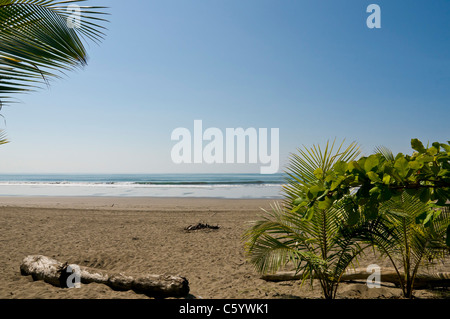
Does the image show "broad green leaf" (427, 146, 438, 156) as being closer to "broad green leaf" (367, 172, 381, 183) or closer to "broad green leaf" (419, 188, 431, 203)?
"broad green leaf" (419, 188, 431, 203)

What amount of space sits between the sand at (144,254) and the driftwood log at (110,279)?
0.12m

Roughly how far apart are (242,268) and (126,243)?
3.64m

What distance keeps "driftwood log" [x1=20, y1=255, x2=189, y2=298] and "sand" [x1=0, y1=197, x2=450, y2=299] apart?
0.39ft

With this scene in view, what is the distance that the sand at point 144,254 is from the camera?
458 cm

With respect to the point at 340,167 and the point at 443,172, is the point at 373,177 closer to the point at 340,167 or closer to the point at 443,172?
the point at 340,167

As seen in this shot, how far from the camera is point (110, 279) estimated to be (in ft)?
15.6

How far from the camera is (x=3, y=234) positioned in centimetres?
875

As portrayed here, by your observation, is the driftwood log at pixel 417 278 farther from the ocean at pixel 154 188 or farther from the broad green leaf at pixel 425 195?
the ocean at pixel 154 188

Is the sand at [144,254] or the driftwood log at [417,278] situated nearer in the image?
the sand at [144,254]

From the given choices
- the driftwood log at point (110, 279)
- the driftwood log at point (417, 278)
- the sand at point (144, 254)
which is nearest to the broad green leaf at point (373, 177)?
the sand at point (144, 254)

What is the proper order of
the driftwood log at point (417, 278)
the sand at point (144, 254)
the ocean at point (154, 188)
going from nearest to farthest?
the sand at point (144, 254), the driftwood log at point (417, 278), the ocean at point (154, 188)

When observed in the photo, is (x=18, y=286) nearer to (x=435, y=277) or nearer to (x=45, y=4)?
(x=45, y=4)

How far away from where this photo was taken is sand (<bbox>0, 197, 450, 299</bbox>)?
4.58 metres

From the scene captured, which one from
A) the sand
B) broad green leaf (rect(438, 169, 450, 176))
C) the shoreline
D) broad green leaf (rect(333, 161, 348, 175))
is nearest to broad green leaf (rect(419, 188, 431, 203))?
broad green leaf (rect(438, 169, 450, 176))
